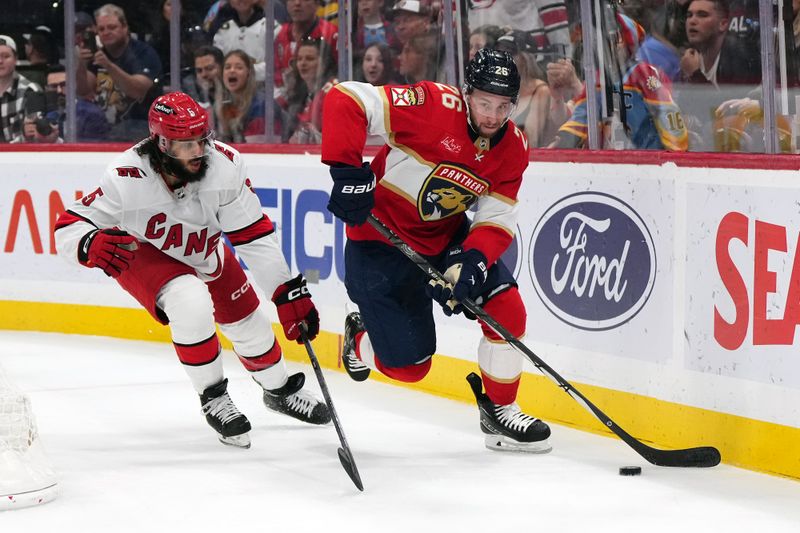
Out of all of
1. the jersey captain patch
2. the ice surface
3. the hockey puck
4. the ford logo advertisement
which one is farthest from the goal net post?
the ford logo advertisement

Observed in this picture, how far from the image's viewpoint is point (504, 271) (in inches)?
146

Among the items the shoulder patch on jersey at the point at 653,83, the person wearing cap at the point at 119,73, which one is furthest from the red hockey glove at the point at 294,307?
the person wearing cap at the point at 119,73

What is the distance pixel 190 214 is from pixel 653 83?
65.2 inches

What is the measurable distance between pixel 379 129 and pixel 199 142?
0.52 m

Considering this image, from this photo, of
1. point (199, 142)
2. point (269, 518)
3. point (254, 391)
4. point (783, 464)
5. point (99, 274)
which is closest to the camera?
point (269, 518)

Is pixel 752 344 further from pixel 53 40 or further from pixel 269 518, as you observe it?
pixel 53 40

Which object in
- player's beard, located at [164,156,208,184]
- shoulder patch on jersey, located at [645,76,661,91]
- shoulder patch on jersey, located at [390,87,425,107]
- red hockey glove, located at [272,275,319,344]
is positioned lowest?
red hockey glove, located at [272,275,319,344]

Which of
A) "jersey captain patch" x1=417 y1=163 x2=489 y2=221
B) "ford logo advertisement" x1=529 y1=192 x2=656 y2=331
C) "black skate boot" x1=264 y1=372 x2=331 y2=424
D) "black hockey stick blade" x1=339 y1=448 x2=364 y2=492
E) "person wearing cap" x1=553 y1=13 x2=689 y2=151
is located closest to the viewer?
"black hockey stick blade" x1=339 y1=448 x2=364 y2=492

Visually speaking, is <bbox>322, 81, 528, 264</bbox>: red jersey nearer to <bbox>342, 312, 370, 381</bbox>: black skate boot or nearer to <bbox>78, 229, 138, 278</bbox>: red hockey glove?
<bbox>342, 312, 370, 381</bbox>: black skate boot

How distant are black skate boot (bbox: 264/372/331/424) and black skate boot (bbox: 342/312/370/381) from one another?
0.50ft

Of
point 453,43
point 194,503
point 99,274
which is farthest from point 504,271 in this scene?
point 99,274

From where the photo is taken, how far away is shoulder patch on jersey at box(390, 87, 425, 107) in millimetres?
3529

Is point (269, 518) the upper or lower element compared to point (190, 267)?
lower

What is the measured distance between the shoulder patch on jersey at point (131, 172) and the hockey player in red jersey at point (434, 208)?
0.59m
